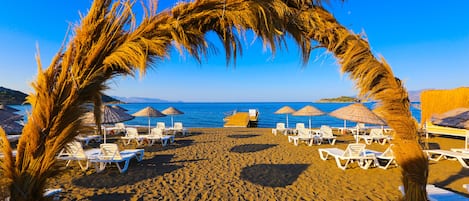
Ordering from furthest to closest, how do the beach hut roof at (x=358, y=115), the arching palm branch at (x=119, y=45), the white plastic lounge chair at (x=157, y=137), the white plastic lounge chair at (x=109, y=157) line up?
the white plastic lounge chair at (x=157, y=137) < the beach hut roof at (x=358, y=115) < the white plastic lounge chair at (x=109, y=157) < the arching palm branch at (x=119, y=45)

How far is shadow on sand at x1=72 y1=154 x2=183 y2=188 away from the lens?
5.43 metres

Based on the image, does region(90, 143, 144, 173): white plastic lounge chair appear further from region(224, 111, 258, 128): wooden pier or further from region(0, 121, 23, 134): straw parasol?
region(224, 111, 258, 128): wooden pier

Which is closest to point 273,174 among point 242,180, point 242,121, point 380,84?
point 242,180

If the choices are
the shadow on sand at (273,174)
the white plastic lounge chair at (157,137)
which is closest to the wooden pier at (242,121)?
the white plastic lounge chair at (157,137)

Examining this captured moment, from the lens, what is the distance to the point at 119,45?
1272 mm

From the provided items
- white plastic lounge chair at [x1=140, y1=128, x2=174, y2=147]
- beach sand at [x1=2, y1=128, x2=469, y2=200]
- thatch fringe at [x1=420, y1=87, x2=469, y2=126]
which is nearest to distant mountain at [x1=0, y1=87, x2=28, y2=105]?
beach sand at [x1=2, y1=128, x2=469, y2=200]

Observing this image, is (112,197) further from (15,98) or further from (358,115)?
(358,115)

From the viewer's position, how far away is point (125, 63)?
1261mm

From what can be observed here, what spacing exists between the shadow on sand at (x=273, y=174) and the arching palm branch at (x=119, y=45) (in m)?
4.59

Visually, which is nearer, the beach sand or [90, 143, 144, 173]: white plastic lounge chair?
the beach sand

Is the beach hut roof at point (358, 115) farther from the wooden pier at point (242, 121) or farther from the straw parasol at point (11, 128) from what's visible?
the wooden pier at point (242, 121)

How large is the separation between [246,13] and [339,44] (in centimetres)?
68

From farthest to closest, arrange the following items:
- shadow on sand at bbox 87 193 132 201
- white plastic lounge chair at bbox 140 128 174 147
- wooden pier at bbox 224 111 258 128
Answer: wooden pier at bbox 224 111 258 128 → white plastic lounge chair at bbox 140 128 174 147 → shadow on sand at bbox 87 193 132 201

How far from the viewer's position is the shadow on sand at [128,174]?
5.43 meters
